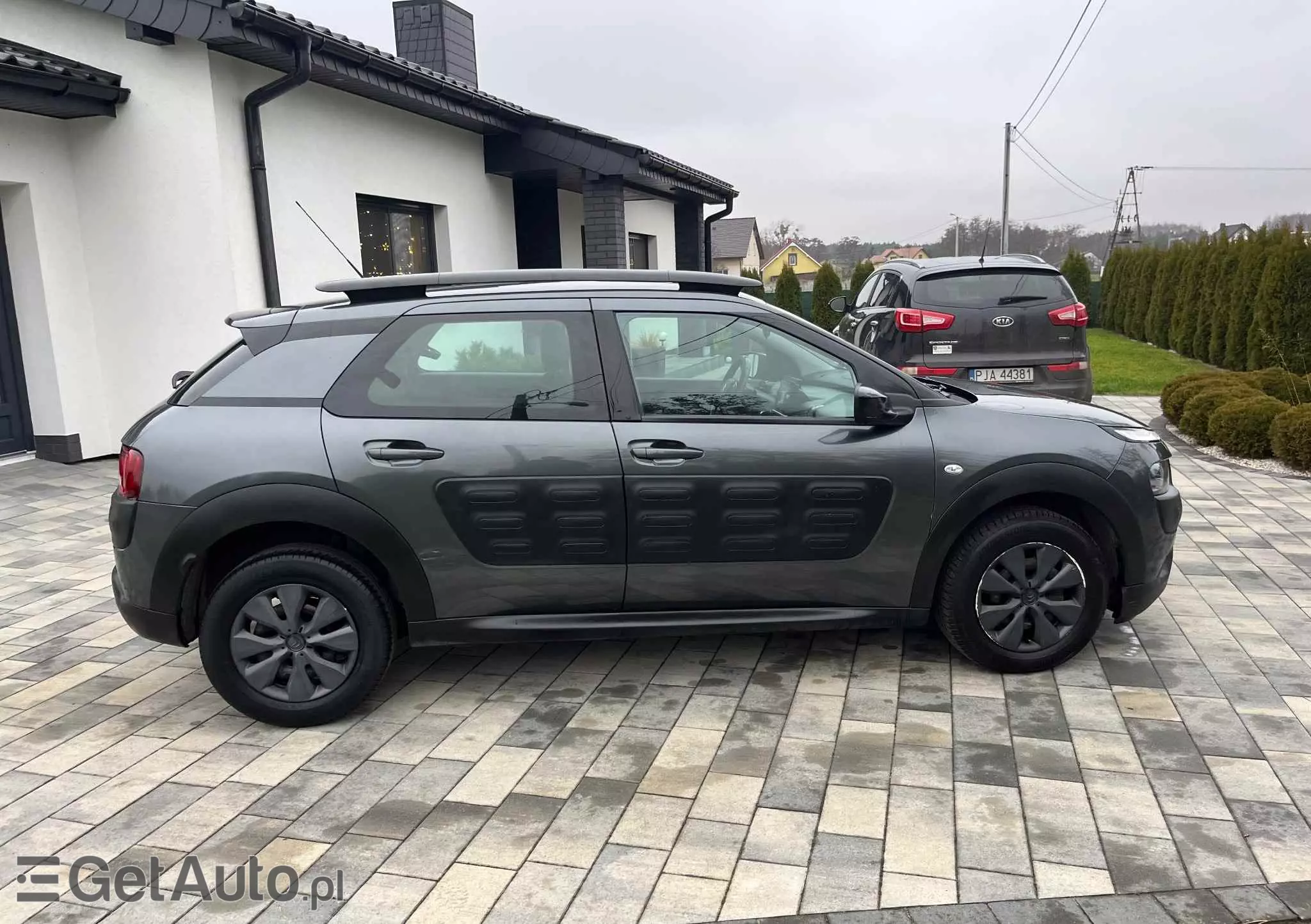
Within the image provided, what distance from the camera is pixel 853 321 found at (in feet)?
32.3

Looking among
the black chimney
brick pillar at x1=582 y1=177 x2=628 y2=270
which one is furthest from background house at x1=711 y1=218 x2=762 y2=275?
brick pillar at x1=582 y1=177 x2=628 y2=270

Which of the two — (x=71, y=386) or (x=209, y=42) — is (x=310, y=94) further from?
(x=71, y=386)

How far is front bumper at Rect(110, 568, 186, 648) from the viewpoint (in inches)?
146

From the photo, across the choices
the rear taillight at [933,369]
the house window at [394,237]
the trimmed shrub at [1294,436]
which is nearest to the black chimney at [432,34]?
the house window at [394,237]

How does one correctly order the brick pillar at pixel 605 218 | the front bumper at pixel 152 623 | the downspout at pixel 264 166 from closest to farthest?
the front bumper at pixel 152 623, the downspout at pixel 264 166, the brick pillar at pixel 605 218

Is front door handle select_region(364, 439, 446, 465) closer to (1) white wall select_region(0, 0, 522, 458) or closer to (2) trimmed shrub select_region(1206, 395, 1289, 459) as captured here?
(1) white wall select_region(0, 0, 522, 458)

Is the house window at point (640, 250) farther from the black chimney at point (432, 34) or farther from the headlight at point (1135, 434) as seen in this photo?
the headlight at point (1135, 434)

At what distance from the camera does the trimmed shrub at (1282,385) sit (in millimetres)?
9273

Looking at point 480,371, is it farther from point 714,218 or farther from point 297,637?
point 714,218

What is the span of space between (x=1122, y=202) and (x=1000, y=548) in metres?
55.5

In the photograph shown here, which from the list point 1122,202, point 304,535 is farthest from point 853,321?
point 1122,202

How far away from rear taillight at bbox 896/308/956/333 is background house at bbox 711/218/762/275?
149 ft

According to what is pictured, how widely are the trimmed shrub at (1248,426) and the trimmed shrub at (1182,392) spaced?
1189 mm

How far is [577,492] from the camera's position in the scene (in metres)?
3.72
